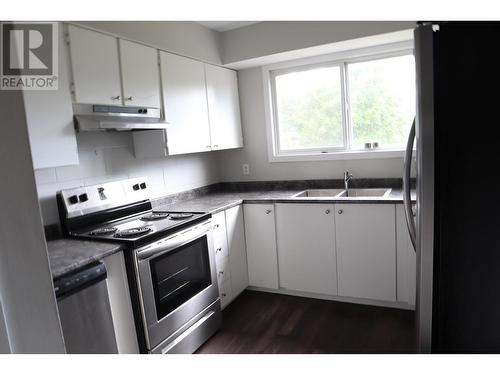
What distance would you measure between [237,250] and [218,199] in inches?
18.7

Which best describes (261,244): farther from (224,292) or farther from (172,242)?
(172,242)

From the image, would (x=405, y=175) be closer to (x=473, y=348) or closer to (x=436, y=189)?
(x=436, y=189)

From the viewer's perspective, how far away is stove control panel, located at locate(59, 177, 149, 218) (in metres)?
2.19

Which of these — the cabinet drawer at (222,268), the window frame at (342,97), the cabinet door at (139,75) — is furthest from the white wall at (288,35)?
the cabinet drawer at (222,268)

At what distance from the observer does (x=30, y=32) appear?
5.77 feet

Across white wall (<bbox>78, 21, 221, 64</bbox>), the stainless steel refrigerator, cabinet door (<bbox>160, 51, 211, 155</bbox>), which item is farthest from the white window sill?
the stainless steel refrigerator

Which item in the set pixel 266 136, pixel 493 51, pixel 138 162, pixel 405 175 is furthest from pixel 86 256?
pixel 266 136

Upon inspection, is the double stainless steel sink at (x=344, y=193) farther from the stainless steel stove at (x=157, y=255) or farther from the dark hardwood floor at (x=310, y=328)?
the stainless steel stove at (x=157, y=255)

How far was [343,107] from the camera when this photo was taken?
3176 mm

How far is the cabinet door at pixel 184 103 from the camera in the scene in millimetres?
2625

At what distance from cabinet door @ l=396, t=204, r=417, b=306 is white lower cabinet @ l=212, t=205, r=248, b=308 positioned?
1.23 metres

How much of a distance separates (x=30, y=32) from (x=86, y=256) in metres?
1.14

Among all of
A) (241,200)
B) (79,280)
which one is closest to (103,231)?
(79,280)

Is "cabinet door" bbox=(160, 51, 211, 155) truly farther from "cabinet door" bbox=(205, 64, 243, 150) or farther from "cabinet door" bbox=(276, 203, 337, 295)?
"cabinet door" bbox=(276, 203, 337, 295)
